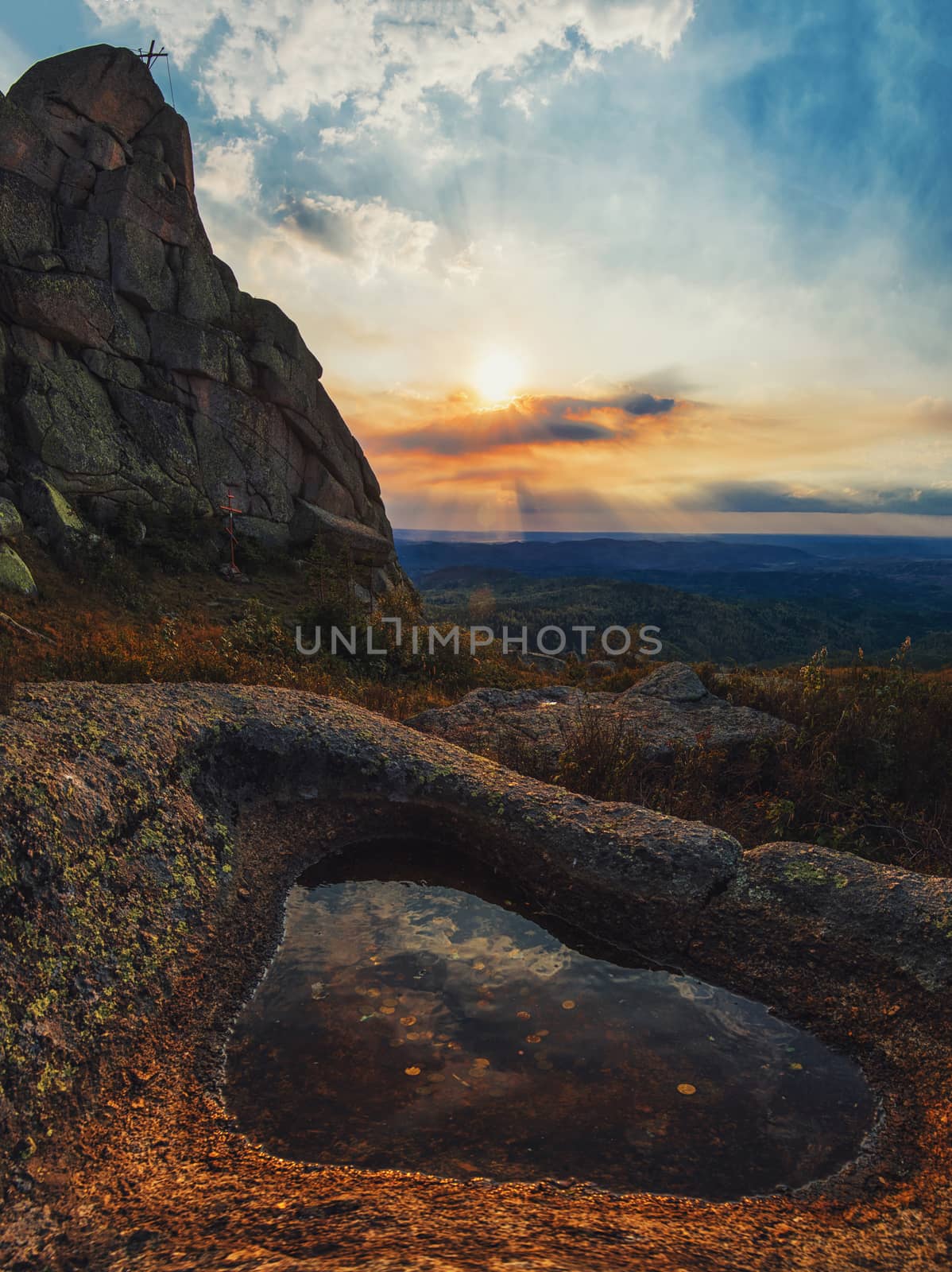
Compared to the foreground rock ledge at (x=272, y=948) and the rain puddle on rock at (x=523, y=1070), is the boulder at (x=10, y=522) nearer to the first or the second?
the foreground rock ledge at (x=272, y=948)

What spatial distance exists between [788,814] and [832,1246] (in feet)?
15.7

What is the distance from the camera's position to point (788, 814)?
676 centimetres

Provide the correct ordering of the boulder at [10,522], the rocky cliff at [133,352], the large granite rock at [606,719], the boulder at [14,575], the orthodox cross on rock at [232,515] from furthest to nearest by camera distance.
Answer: the orthodox cross on rock at [232,515] < the rocky cliff at [133,352] < the boulder at [10,522] < the boulder at [14,575] < the large granite rock at [606,719]

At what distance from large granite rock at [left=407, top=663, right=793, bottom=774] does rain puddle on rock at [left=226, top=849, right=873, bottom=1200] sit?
379 centimetres

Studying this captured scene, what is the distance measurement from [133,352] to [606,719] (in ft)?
107

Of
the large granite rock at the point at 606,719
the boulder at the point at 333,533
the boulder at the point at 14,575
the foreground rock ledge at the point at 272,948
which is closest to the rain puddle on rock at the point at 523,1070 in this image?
the foreground rock ledge at the point at 272,948

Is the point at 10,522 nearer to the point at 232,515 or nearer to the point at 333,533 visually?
the point at 232,515

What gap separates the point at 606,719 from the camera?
9391 millimetres

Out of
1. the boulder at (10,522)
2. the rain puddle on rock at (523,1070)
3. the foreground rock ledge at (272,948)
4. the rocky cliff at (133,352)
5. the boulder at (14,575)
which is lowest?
the rain puddle on rock at (523,1070)

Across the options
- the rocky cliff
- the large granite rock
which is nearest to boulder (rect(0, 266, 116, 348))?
the rocky cliff

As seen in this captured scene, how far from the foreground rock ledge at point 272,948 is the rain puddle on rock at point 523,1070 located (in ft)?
0.52

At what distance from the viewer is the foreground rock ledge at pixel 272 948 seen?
2.35m

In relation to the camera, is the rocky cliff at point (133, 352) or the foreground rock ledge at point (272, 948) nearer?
the foreground rock ledge at point (272, 948)

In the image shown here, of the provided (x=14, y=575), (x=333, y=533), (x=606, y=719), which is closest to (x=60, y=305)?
(x=333, y=533)
